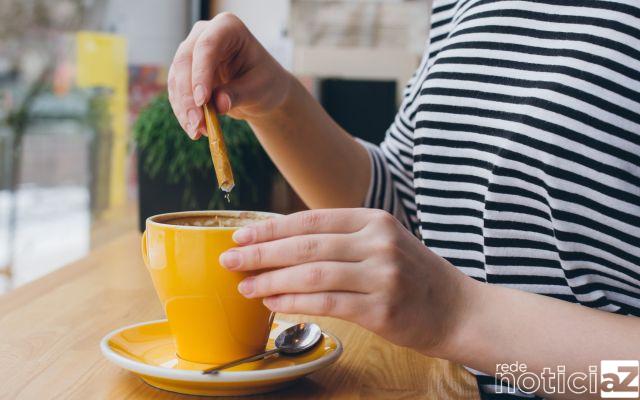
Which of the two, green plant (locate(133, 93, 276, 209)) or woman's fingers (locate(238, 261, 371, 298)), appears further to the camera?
green plant (locate(133, 93, 276, 209))

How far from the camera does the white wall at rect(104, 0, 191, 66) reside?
2104 mm

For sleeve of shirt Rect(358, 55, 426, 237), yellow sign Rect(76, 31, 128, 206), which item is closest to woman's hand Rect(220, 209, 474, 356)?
sleeve of shirt Rect(358, 55, 426, 237)

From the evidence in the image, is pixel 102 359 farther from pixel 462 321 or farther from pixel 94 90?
pixel 94 90

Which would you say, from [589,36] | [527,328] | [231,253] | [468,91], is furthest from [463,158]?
[231,253]

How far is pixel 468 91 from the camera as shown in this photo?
85 cm

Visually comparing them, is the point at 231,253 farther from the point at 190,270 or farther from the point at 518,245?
the point at 518,245

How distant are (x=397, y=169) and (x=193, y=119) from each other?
17.4 inches

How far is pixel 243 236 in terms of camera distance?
0.53 m

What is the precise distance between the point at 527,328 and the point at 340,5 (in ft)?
5.02

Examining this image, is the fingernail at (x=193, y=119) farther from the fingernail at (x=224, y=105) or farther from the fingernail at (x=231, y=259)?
the fingernail at (x=231, y=259)

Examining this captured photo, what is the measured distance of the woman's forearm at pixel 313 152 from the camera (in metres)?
0.93

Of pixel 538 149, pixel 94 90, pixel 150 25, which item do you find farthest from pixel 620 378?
pixel 150 25

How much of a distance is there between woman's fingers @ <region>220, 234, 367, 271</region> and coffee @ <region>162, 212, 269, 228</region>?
0.09m

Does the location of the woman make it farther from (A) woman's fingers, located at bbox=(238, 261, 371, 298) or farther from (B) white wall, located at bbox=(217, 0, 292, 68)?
(B) white wall, located at bbox=(217, 0, 292, 68)
